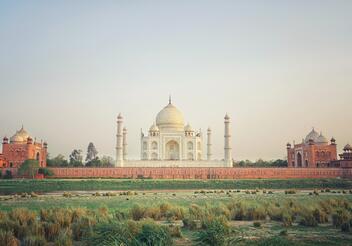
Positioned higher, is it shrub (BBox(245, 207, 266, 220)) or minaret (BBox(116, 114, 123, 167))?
minaret (BBox(116, 114, 123, 167))

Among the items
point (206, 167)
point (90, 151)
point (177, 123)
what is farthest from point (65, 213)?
point (90, 151)

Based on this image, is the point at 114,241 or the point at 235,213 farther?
the point at 235,213

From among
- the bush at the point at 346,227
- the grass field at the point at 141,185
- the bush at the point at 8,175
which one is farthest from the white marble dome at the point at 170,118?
the bush at the point at 346,227

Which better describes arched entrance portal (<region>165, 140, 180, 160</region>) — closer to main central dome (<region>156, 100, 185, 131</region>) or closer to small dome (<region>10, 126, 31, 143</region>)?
main central dome (<region>156, 100, 185, 131</region>)

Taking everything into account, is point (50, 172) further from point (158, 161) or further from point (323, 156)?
point (323, 156)

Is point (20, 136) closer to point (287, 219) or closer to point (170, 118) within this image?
point (170, 118)

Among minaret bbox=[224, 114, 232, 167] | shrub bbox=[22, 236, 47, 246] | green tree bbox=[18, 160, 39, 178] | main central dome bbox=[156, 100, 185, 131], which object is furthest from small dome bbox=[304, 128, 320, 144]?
shrub bbox=[22, 236, 47, 246]

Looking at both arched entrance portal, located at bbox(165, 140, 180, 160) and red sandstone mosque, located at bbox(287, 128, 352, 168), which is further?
arched entrance portal, located at bbox(165, 140, 180, 160)
